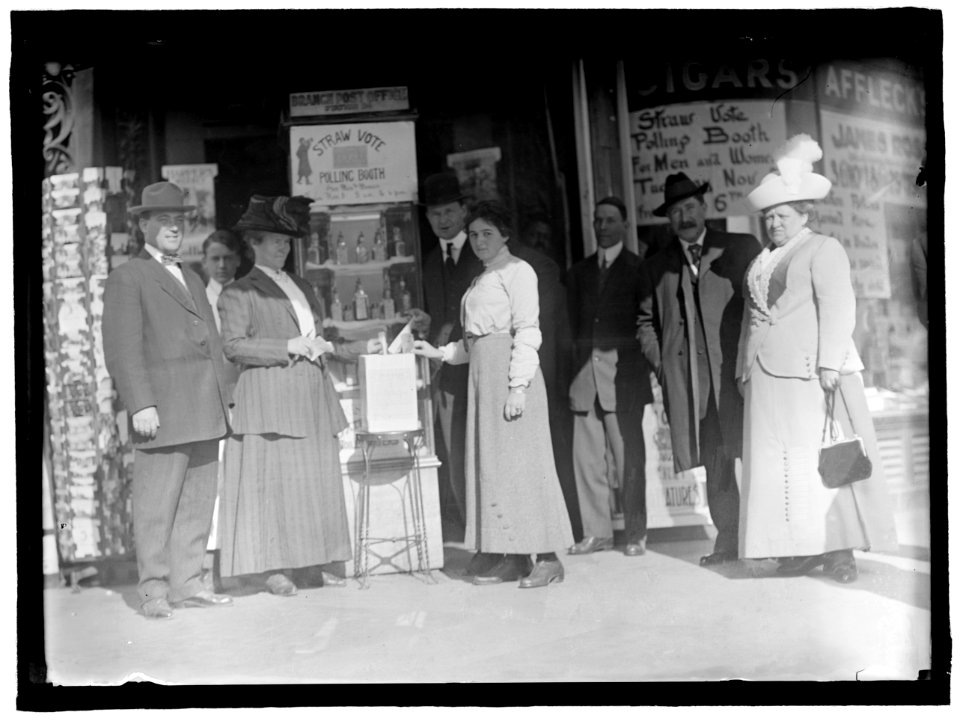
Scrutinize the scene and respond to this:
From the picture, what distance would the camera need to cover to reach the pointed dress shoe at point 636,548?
735cm

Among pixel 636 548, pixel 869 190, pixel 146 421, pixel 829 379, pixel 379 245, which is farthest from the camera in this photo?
pixel 636 548

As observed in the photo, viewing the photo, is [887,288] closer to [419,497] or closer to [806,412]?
[806,412]

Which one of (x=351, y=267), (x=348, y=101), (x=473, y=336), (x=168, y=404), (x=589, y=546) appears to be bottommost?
(x=589, y=546)

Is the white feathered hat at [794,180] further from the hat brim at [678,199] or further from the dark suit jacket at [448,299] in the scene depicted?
the dark suit jacket at [448,299]

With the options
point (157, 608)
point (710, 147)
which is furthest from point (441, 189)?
point (157, 608)

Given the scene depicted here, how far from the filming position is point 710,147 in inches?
286

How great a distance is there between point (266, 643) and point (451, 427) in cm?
→ 145

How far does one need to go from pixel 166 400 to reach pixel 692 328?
275cm

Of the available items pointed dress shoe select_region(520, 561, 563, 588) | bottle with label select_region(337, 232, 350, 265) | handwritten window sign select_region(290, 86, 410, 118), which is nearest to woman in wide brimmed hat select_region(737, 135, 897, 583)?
pointed dress shoe select_region(520, 561, 563, 588)

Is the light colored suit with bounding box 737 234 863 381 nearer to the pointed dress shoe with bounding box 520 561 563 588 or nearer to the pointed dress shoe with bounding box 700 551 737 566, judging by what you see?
the pointed dress shoe with bounding box 700 551 737 566

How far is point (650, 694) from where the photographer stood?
6.94 m

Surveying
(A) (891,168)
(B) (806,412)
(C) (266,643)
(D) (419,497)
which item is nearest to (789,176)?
(A) (891,168)

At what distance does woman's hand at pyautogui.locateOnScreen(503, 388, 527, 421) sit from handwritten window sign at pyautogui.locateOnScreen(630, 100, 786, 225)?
1.19 m

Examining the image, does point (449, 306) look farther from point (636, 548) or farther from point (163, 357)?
point (636, 548)
